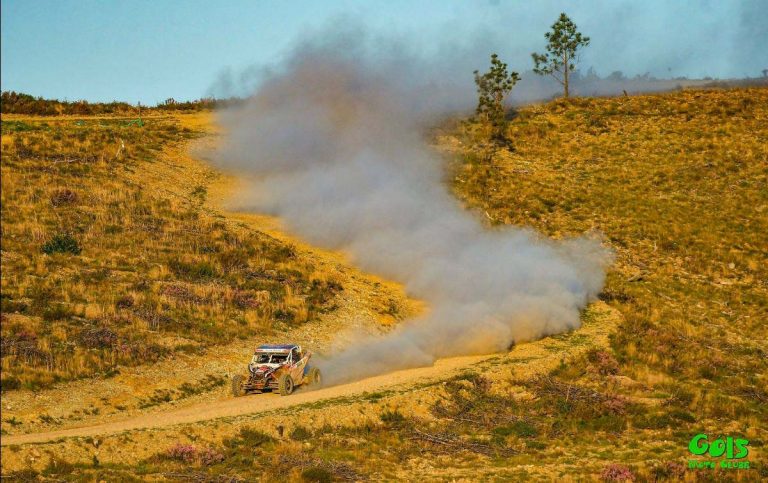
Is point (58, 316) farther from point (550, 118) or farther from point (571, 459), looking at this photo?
point (550, 118)

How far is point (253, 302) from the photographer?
38.0 m

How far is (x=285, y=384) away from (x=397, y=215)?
22.3 metres

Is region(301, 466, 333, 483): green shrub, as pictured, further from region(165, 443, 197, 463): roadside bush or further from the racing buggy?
the racing buggy

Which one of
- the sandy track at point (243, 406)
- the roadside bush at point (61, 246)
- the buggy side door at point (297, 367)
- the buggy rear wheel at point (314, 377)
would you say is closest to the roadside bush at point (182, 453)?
the sandy track at point (243, 406)

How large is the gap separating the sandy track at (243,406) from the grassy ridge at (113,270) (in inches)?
132

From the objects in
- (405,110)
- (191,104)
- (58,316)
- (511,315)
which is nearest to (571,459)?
(511,315)

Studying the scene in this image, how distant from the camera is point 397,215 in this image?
50156 mm

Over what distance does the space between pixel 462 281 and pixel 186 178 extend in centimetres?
2303

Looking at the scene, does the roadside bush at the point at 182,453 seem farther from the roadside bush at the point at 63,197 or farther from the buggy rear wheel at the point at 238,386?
the roadside bush at the point at 63,197

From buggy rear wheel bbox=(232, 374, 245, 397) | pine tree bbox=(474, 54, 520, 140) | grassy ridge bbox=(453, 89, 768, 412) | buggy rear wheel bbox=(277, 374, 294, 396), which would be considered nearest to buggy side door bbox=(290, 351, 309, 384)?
buggy rear wheel bbox=(277, 374, 294, 396)

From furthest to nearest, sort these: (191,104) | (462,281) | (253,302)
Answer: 1. (191,104)
2. (462,281)
3. (253,302)

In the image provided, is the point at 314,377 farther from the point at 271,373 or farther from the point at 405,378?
the point at 405,378

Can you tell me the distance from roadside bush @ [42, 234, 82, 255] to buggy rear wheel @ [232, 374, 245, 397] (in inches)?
545

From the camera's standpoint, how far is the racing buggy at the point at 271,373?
29.4 metres
